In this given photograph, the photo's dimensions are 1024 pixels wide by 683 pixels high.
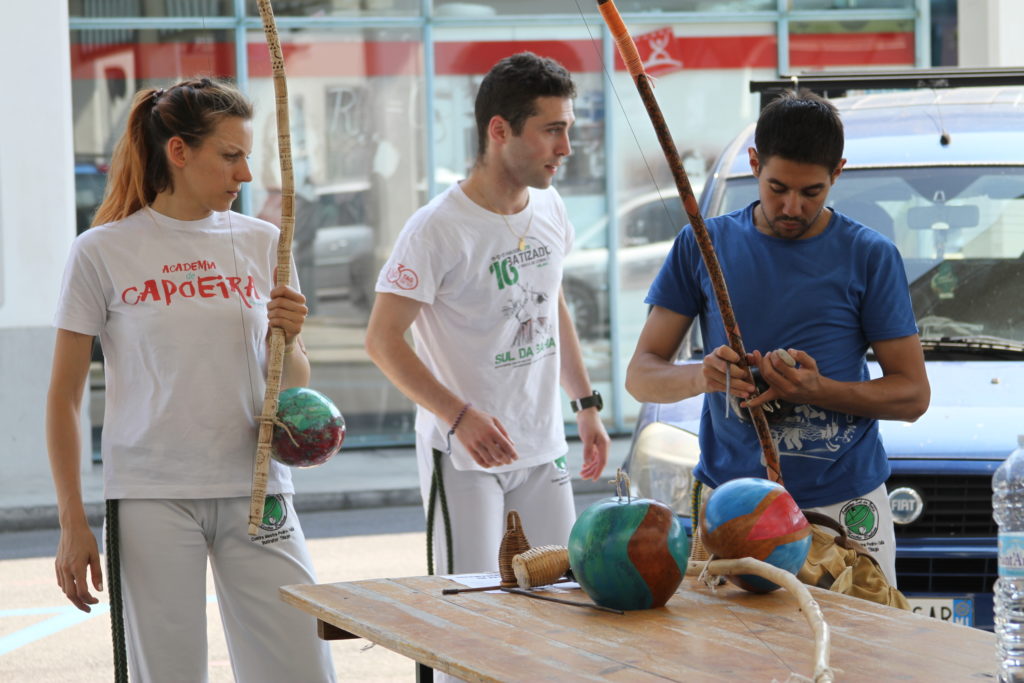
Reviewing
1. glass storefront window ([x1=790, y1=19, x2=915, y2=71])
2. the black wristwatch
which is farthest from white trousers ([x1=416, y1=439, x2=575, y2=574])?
glass storefront window ([x1=790, y1=19, x2=915, y2=71])

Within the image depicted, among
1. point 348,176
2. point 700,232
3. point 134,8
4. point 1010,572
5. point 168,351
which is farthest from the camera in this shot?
point 348,176

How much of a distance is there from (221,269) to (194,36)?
9679 mm

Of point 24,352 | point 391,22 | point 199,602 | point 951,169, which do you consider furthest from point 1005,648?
point 391,22

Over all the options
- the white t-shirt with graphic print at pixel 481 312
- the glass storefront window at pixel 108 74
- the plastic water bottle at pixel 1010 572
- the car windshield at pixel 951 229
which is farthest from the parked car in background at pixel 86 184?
the plastic water bottle at pixel 1010 572

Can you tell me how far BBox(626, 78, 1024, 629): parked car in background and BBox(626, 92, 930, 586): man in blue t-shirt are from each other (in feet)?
2.96

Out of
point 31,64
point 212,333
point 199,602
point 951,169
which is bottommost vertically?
point 199,602

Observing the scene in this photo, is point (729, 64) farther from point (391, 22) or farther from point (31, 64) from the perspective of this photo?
point (31, 64)

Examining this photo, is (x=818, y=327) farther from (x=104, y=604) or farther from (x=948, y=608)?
(x=104, y=604)

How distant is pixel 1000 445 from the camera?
16.3ft

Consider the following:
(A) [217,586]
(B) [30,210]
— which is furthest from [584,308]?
(A) [217,586]

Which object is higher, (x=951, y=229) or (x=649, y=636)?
(x=951, y=229)

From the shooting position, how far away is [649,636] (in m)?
3.06

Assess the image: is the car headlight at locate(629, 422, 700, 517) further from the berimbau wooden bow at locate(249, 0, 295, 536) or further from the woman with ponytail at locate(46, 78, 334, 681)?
the berimbau wooden bow at locate(249, 0, 295, 536)

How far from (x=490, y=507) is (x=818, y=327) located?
3.89ft
